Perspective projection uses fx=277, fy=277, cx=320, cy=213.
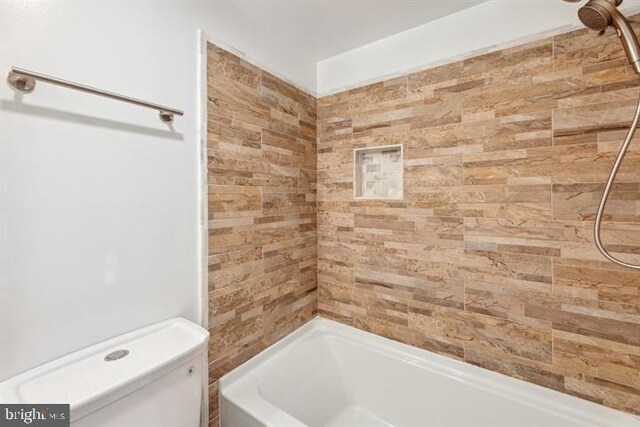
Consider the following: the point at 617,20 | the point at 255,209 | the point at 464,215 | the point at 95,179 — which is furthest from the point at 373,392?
the point at 617,20

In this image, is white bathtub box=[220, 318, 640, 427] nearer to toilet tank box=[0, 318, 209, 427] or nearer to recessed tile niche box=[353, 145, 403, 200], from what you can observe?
toilet tank box=[0, 318, 209, 427]

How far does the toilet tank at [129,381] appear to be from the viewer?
0.75 metres

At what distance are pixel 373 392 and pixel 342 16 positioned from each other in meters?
2.18

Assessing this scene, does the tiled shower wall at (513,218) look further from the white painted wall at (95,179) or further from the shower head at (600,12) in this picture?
the white painted wall at (95,179)

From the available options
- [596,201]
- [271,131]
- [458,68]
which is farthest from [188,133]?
[596,201]

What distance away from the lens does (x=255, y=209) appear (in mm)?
1521

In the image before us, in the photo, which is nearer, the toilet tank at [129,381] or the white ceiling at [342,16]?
the toilet tank at [129,381]

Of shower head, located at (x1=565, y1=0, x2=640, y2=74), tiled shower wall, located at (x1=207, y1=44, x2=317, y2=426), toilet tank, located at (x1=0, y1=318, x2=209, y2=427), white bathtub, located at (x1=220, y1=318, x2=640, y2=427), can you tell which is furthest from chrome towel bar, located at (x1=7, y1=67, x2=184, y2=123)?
shower head, located at (x1=565, y1=0, x2=640, y2=74)

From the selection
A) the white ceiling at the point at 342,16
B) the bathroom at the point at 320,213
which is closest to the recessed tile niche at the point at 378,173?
the bathroom at the point at 320,213

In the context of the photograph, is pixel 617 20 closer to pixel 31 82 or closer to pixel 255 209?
pixel 255 209

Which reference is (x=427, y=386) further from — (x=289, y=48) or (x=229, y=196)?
(x=289, y=48)

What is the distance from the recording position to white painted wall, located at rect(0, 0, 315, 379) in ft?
2.63

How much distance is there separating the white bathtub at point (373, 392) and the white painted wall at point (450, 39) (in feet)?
5.46

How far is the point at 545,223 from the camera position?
129cm
